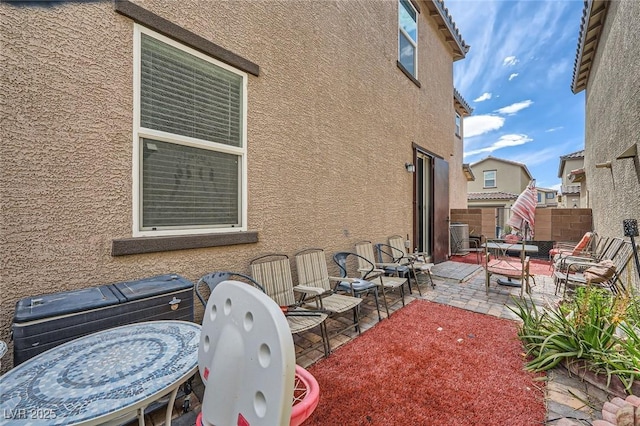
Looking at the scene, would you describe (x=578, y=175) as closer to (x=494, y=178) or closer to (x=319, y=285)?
(x=494, y=178)

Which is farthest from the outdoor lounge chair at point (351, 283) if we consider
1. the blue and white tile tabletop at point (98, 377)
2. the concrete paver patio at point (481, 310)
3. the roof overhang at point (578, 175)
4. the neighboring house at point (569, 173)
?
the neighboring house at point (569, 173)

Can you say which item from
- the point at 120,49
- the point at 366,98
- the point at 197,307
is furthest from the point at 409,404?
the point at 366,98

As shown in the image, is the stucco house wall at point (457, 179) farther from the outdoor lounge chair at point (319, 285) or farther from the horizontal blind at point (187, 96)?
the horizontal blind at point (187, 96)

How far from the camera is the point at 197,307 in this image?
2578 millimetres

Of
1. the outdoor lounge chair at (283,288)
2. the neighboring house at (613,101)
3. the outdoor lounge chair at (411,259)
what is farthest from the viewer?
the outdoor lounge chair at (411,259)

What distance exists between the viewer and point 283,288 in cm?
308

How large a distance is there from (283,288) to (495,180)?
76.3 feet

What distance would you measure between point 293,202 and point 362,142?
2.11m

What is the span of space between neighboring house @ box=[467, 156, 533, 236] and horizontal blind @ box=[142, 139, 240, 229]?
64.9ft

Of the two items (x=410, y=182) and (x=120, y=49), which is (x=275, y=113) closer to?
(x=120, y=49)

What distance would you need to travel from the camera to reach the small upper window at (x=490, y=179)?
Answer: 20.9 m

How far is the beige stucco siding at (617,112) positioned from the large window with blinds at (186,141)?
18.2 feet

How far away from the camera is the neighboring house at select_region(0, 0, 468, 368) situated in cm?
174

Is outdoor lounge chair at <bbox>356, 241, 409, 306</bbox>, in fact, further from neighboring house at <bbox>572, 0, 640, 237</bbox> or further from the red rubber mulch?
neighboring house at <bbox>572, 0, 640, 237</bbox>
